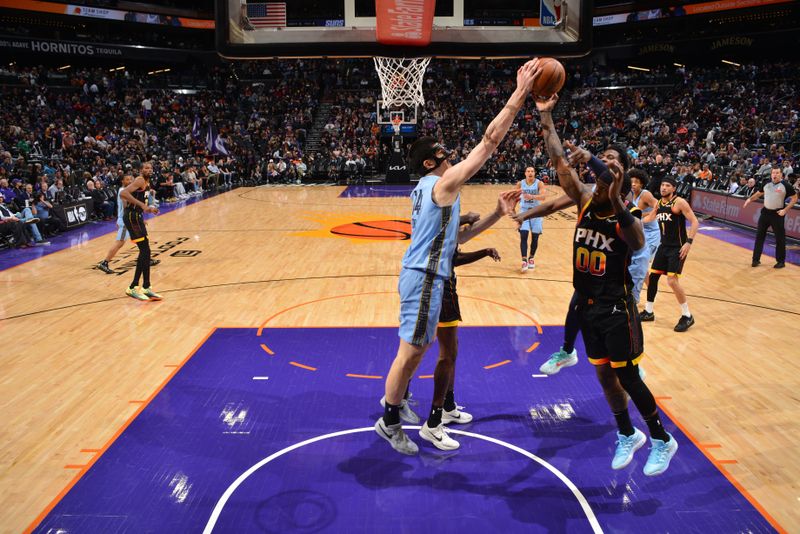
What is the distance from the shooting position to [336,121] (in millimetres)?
31219

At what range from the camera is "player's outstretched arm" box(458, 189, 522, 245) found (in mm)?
4031

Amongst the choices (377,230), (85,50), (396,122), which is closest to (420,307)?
(377,230)

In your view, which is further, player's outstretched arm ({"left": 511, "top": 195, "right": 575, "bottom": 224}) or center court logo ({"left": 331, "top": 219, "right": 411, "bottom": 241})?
center court logo ({"left": 331, "top": 219, "right": 411, "bottom": 241})

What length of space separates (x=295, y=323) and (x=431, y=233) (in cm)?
402

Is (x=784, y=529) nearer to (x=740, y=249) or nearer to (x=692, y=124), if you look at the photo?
(x=740, y=249)

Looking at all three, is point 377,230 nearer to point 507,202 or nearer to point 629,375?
point 507,202

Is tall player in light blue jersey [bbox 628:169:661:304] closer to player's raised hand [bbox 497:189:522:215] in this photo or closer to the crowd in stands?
player's raised hand [bbox 497:189:522:215]

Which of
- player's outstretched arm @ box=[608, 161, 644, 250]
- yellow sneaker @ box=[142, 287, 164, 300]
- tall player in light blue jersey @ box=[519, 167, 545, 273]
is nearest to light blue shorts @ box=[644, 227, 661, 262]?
tall player in light blue jersey @ box=[519, 167, 545, 273]

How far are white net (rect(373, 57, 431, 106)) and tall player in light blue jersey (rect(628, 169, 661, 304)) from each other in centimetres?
880

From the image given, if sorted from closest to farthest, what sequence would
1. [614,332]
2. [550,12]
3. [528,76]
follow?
1. [528,76]
2. [614,332]
3. [550,12]

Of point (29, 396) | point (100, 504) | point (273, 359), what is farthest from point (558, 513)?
point (29, 396)

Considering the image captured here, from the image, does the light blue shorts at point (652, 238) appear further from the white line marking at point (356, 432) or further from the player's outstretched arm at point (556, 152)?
the white line marking at point (356, 432)

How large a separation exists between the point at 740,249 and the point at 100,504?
12.4 metres

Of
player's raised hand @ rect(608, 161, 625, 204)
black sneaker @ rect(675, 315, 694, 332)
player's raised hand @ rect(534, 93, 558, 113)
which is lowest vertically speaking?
black sneaker @ rect(675, 315, 694, 332)
